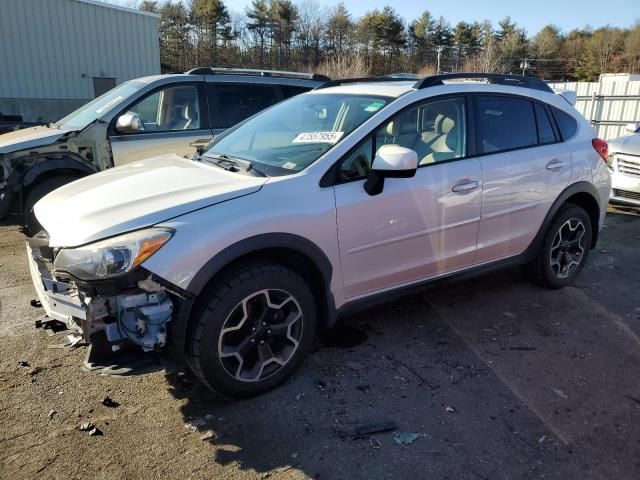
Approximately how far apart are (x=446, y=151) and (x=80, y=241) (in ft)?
8.01

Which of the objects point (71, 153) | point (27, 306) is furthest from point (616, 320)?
point (71, 153)

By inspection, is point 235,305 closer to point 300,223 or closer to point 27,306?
Result: point 300,223

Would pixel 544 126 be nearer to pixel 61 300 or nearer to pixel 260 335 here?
pixel 260 335

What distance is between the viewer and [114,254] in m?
2.41

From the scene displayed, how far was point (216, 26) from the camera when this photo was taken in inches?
1845

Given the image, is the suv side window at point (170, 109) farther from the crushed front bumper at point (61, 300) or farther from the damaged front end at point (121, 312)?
the damaged front end at point (121, 312)

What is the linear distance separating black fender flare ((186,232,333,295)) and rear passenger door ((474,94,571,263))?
1.44 m

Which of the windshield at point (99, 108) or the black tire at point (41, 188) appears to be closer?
the black tire at point (41, 188)

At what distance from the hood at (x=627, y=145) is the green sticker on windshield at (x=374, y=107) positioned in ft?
19.1

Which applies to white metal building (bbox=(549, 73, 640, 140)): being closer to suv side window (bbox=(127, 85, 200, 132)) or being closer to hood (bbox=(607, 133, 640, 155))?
hood (bbox=(607, 133, 640, 155))

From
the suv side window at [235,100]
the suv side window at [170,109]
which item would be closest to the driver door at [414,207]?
the suv side window at [235,100]

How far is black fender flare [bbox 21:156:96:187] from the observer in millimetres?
5597

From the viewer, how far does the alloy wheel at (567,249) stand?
4438mm

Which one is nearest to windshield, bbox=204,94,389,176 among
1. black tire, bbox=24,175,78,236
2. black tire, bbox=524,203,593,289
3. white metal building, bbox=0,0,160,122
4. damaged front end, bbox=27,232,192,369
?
damaged front end, bbox=27,232,192,369
